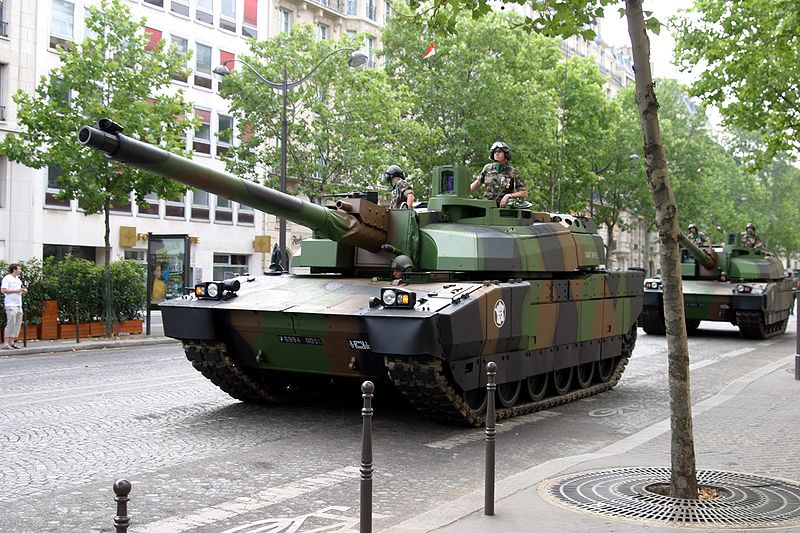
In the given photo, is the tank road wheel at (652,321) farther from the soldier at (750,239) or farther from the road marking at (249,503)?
the road marking at (249,503)

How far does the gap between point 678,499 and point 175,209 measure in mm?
32827

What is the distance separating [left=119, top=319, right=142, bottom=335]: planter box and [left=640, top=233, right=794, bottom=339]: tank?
12.6 m

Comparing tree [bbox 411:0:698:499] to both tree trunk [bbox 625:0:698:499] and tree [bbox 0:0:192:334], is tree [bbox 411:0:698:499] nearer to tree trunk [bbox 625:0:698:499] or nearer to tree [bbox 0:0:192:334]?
tree trunk [bbox 625:0:698:499]

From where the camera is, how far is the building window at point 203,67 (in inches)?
1511

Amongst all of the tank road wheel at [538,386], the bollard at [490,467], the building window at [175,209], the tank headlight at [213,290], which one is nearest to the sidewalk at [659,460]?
the bollard at [490,467]

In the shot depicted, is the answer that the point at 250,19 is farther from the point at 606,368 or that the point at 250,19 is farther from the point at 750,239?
the point at 606,368

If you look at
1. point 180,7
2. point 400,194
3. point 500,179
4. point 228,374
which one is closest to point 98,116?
point 400,194

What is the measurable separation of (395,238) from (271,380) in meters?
A: 2.29

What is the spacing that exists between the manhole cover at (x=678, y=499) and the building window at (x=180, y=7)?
33474 millimetres

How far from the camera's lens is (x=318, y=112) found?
30797 mm

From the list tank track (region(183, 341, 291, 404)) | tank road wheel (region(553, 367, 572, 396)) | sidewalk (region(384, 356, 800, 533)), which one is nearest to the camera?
sidewalk (region(384, 356, 800, 533))

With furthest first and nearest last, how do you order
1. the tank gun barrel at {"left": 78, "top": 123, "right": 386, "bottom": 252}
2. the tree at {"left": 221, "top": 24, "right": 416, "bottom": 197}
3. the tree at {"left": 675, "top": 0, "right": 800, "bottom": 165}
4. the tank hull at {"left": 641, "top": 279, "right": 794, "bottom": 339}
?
the tree at {"left": 221, "top": 24, "right": 416, "bottom": 197}, the tank hull at {"left": 641, "top": 279, "right": 794, "bottom": 339}, the tree at {"left": 675, "top": 0, "right": 800, "bottom": 165}, the tank gun barrel at {"left": 78, "top": 123, "right": 386, "bottom": 252}

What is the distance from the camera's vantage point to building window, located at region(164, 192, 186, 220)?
36778 mm

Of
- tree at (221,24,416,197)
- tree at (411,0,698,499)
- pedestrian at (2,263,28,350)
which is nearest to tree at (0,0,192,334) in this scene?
pedestrian at (2,263,28,350)
